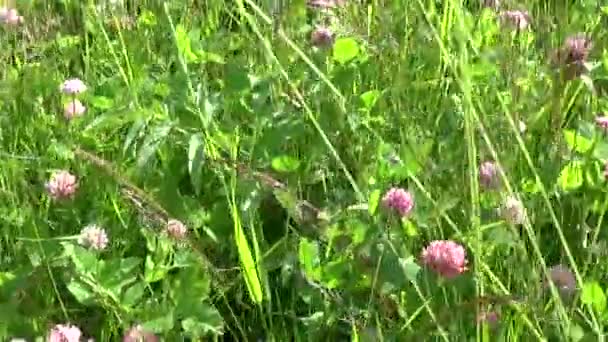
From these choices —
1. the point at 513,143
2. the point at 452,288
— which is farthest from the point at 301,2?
the point at 452,288

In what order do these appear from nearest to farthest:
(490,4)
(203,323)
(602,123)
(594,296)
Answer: (594,296)
(203,323)
(602,123)
(490,4)

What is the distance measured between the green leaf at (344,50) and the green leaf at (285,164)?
24cm

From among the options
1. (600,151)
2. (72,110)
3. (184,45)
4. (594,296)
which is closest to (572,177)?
(600,151)

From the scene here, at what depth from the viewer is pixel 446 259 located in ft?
4.34

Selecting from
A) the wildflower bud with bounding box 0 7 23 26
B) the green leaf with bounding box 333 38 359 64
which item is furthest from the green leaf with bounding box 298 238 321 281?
the wildflower bud with bounding box 0 7 23 26

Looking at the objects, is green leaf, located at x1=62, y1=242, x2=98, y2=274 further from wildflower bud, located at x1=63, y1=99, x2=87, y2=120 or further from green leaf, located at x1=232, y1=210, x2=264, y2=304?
wildflower bud, located at x1=63, y1=99, x2=87, y2=120

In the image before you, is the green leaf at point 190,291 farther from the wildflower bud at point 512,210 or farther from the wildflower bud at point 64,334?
the wildflower bud at point 512,210

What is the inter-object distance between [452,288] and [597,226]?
0.72 ft

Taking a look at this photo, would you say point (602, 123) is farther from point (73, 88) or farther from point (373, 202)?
point (73, 88)

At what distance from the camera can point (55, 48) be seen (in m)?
2.08

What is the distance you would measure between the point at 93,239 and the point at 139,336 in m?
0.19

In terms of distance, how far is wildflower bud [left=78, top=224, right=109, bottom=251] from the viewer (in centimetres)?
146

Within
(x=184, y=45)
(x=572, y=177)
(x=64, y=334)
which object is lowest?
(x=64, y=334)

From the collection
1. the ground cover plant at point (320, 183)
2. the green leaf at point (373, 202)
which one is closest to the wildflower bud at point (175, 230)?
the ground cover plant at point (320, 183)
